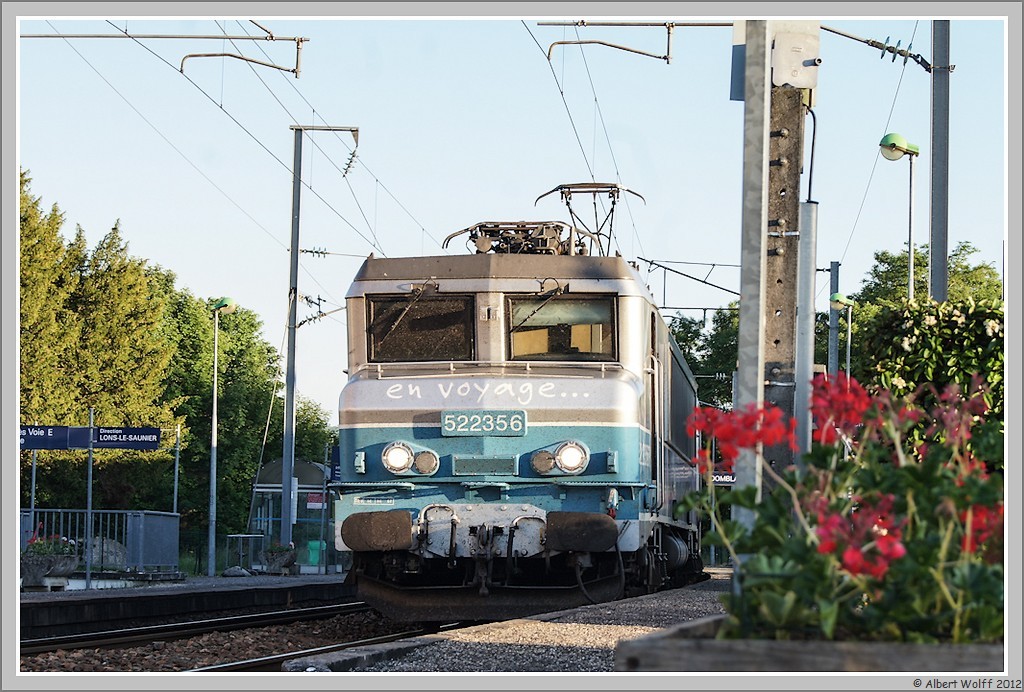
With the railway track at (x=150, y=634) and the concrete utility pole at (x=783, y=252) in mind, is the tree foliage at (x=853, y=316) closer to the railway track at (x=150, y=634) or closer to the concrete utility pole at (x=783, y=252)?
the railway track at (x=150, y=634)

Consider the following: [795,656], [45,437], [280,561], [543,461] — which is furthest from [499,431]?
[280,561]

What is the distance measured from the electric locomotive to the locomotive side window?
0.01 metres

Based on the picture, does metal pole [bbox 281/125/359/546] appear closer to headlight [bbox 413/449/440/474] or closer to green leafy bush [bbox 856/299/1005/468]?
headlight [bbox 413/449/440/474]

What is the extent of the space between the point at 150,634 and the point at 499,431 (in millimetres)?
3725

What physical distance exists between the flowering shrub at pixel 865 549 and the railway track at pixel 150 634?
26.4 ft

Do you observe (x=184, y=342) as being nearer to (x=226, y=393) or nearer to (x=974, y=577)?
(x=226, y=393)

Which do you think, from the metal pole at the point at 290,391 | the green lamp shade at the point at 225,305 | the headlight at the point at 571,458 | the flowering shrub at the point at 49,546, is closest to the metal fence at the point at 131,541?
the flowering shrub at the point at 49,546

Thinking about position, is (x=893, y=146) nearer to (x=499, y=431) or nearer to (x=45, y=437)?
(x=499, y=431)

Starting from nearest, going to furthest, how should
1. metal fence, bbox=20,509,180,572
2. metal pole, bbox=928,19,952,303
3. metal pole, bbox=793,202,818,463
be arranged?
metal pole, bbox=793,202,818,463, metal pole, bbox=928,19,952,303, metal fence, bbox=20,509,180,572

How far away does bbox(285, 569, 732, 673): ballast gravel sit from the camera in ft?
30.2

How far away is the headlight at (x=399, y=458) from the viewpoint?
1376cm

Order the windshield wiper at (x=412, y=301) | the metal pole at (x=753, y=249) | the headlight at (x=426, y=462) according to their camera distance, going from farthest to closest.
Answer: the windshield wiper at (x=412, y=301) → the headlight at (x=426, y=462) → the metal pole at (x=753, y=249)

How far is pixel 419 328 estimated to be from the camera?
578 inches

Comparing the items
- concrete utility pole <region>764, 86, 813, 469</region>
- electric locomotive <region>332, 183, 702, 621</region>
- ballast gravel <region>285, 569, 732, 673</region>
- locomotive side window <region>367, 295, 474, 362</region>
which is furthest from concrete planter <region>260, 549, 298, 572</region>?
concrete utility pole <region>764, 86, 813, 469</region>
